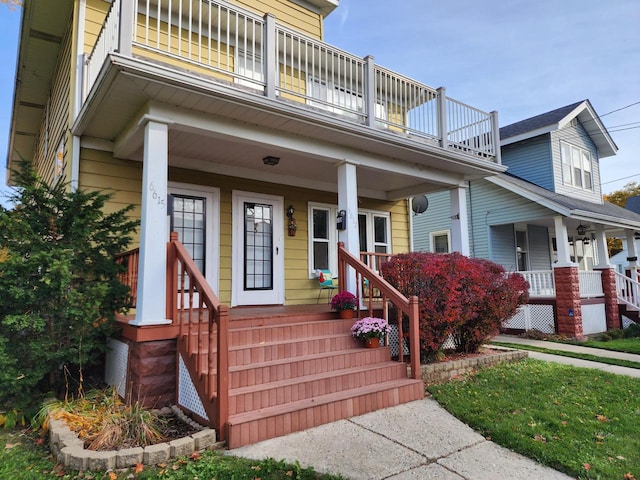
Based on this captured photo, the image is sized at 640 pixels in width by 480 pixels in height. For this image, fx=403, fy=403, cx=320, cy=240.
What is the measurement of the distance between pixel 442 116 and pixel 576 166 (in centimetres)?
902

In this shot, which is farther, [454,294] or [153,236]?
[454,294]

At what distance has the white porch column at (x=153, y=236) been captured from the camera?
13.3ft

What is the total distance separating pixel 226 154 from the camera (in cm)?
613

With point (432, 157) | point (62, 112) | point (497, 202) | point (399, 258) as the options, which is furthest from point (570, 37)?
point (62, 112)

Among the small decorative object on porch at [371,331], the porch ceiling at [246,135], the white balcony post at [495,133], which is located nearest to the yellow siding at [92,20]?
the porch ceiling at [246,135]

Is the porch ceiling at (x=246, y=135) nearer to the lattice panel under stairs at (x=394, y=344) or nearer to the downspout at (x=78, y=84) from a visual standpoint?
the downspout at (x=78, y=84)

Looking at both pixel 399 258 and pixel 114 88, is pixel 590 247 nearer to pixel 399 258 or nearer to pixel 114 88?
pixel 399 258

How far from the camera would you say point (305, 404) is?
3.70 meters

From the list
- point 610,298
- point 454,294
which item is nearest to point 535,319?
point 610,298

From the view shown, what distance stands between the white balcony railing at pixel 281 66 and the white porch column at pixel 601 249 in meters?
6.47

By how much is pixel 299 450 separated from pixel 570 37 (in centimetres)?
1426

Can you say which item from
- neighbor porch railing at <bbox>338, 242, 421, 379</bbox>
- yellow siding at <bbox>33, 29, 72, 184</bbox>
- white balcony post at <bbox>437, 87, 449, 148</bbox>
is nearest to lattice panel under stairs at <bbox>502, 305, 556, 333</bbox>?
white balcony post at <bbox>437, 87, 449, 148</bbox>

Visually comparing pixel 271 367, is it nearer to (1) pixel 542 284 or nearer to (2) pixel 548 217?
(1) pixel 542 284

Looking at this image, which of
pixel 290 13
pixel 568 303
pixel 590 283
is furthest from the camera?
pixel 590 283
